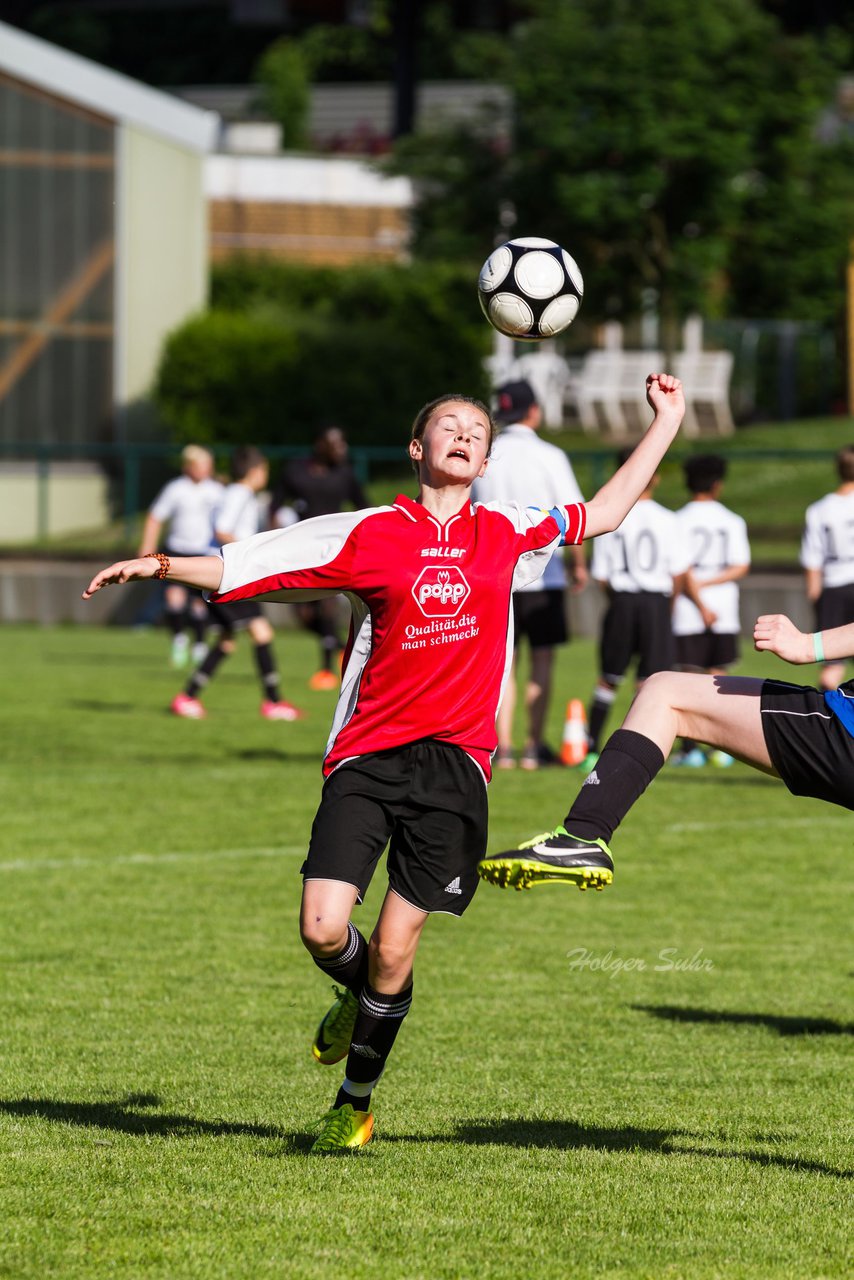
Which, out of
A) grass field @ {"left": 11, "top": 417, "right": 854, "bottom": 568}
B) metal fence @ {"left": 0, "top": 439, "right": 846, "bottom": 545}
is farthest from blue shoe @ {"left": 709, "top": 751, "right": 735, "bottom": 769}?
metal fence @ {"left": 0, "top": 439, "right": 846, "bottom": 545}

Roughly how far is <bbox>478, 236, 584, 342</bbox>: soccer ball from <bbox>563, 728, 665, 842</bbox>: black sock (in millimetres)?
1800

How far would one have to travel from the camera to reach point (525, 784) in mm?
12570

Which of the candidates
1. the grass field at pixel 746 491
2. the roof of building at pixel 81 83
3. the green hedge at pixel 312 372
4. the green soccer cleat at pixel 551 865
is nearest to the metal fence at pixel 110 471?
the grass field at pixel 746 491

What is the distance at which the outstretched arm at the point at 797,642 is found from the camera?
4945 millimetres

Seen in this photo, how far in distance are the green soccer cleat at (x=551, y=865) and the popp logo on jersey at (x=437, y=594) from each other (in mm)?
741

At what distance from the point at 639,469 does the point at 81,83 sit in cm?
3010

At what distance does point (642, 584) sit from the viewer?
12992mm

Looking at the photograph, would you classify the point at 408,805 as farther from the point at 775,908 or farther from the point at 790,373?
the point at 790,373

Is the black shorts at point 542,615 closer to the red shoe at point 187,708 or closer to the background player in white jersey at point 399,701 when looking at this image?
the red shoe at point 187,708

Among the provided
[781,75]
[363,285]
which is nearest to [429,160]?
[363,285]

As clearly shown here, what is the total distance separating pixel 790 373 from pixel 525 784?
30.3 metres

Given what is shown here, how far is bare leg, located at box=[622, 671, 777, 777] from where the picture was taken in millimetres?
5043

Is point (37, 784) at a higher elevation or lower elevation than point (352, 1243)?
lower

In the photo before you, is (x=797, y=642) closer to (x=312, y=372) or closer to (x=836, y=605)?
(x=836, y=605)
